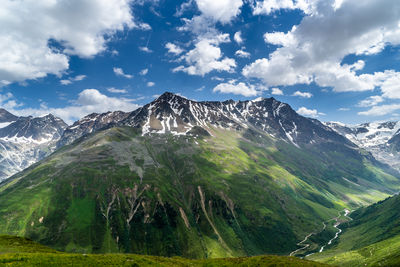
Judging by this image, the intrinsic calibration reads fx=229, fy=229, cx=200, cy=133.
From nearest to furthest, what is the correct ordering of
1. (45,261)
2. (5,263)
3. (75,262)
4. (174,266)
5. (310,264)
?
(5,263)
(45,261)
(75,262)
(174,266)
(310,264)

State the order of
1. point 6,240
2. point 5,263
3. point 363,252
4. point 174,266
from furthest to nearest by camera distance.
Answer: point 363,252
point 6,240
point 174,266
point 5,263

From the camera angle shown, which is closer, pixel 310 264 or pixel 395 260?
pixel 310 264

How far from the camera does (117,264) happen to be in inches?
2456

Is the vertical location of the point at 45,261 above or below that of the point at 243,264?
above

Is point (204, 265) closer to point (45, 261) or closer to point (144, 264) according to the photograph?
point (144, 264)

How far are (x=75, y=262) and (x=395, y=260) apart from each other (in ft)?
583

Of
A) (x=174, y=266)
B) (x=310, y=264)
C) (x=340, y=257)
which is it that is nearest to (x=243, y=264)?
(x=310, y=264)

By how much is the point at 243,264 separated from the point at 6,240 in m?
105

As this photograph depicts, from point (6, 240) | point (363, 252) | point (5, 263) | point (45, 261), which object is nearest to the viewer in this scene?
point (5, 263)

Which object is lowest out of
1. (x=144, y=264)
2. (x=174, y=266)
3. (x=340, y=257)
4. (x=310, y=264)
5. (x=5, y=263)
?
(x=340, y=257)

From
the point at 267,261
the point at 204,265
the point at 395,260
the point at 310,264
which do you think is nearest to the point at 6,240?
the point at 204,265

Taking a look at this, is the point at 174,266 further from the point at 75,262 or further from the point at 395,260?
the point at 395,260

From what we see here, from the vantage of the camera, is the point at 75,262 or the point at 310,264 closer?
the point at 75,262

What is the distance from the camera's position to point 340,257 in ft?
653
